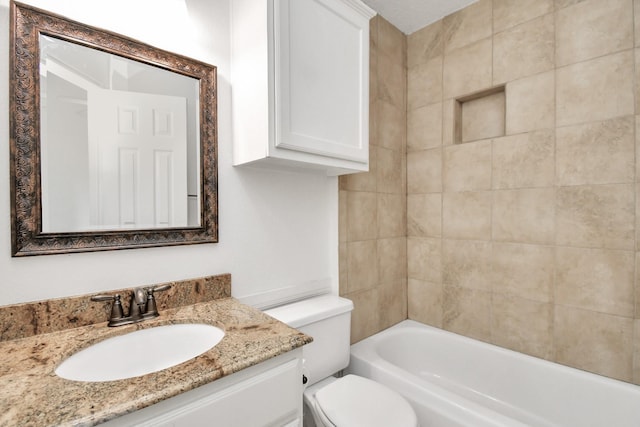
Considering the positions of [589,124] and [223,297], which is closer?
[223,297]

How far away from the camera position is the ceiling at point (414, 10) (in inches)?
72.1

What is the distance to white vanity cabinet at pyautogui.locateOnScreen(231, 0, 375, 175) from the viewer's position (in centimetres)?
110

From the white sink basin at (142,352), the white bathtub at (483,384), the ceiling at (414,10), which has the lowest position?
the white bathtub at (483,384)

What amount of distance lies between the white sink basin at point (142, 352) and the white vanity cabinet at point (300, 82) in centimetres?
69

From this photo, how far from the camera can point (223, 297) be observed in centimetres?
127

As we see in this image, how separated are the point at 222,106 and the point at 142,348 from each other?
99 cm

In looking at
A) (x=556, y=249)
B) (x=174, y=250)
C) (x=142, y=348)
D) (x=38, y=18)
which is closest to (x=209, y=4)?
(x=38, y=18)

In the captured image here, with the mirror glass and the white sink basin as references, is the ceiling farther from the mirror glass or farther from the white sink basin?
the white sink basin

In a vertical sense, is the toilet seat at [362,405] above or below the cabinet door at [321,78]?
below

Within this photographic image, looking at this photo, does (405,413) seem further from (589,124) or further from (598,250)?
(589,124)

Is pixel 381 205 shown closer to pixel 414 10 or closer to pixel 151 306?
pixel 414 10

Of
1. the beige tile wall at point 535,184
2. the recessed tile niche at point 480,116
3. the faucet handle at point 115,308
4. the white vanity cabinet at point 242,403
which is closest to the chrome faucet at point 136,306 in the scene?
the faucet handle at point 115,308

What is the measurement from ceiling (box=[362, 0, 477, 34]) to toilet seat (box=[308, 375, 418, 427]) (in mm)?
2167

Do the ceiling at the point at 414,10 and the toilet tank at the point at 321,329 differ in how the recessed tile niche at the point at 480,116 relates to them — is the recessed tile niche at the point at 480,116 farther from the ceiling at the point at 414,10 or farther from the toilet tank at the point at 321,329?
the toilet tank at the point at 321,329
